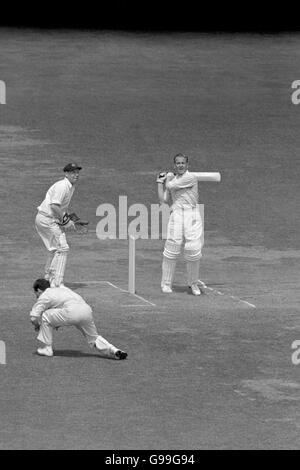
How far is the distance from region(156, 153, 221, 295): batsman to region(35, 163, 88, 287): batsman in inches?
58.2

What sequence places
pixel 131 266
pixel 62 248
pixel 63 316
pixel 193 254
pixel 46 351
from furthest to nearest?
pixel 193 254
pixel 62 248
pixel 131 266
pixel 46 351
pixel 63 316

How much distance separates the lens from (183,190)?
77.2 ft

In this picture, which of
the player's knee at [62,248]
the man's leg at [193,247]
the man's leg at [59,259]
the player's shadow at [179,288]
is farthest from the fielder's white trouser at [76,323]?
the player's shadow at [179,288]

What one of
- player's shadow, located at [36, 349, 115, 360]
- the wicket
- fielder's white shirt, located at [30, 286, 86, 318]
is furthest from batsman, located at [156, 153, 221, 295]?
fielder's white shirt, located at [30, 286, 86, 318]

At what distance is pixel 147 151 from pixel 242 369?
57.2 ft

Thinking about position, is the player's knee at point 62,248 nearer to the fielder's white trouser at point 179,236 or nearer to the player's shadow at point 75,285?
the player's shadow at point 75,285

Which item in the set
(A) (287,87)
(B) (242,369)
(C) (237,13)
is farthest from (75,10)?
(B) (242,369)

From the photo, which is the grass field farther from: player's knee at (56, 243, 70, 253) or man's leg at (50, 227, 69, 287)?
player's knee at (56, 243, 70, 253)

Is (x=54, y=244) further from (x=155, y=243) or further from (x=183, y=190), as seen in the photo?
(x=155, y=243)

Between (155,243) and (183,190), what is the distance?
5.10 metres

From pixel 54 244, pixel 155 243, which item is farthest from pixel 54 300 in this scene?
pixel 155 243

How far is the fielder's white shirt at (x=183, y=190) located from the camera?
23438mm

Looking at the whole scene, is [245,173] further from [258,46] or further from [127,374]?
[127,374]

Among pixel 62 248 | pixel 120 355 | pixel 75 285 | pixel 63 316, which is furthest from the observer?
pixel 75 285
